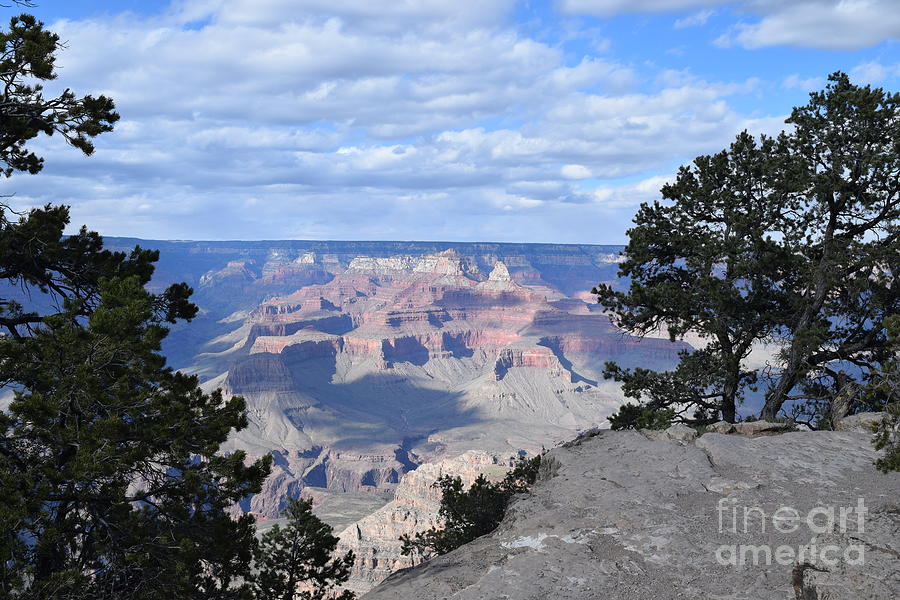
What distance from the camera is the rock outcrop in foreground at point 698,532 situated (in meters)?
8.71

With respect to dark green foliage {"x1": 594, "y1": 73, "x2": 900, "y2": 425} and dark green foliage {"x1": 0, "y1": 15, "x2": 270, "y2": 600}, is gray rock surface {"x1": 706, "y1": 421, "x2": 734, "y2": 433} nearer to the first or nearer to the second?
dark green foliage {"x1": 594, "y1": 73, "x2": 900, "y2": 425}

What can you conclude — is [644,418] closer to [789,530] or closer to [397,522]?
[789,530]

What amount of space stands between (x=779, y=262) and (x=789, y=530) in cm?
1322

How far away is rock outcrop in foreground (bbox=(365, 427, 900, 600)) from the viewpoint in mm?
8711

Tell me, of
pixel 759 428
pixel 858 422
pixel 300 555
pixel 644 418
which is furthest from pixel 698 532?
pixel 300 555

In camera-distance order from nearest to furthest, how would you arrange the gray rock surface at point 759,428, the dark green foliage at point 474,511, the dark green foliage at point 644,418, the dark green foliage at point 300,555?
1. the gray rock surface at point 759,428
2. the dark green foliage at point 644,418
3. the dark green foliage at point 300,555
4. the dark green foliage at point 474,511

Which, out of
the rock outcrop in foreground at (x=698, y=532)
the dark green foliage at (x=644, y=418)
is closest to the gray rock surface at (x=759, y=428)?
the rock outcrop in foreground at (x=698, y=532)

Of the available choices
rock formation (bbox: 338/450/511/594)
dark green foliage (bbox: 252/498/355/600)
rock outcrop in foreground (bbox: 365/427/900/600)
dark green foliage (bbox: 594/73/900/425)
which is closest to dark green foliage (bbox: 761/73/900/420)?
dark green foliage (bbox: 594/73/900/425)

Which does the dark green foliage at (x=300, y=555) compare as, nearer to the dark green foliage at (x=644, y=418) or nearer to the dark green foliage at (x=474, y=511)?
the dark green foliage at (x=474, y=511)

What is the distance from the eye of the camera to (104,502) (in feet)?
34.2

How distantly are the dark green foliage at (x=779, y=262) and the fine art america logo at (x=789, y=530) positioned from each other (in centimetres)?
987

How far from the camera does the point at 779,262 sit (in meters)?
21.1

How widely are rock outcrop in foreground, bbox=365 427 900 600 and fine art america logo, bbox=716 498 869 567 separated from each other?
26 mm

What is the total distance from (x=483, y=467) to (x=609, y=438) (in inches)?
3732
